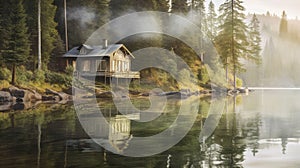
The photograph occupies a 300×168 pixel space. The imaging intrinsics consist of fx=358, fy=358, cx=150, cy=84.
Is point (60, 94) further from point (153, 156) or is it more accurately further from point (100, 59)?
point (153, 156)

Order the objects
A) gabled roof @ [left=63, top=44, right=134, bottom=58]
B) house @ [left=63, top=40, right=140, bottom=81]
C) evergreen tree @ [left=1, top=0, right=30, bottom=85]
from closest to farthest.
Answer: evergreen tree @ [left=1, top=0, right=30, bottom=85], house @ [left=63, top=40, right=140, bottom=81], gabled roof @ [left=63, top=44, right=134, bottom=58]

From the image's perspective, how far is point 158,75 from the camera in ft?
170

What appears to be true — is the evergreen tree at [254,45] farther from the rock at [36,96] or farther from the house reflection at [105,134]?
the house reflection at [105,134]

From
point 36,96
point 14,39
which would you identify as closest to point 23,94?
point 36,96

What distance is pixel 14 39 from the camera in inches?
1427

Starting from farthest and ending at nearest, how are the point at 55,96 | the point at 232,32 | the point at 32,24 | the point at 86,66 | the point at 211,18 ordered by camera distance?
the point at 211,18
the point at 232,32
the point at 86,66
the point at 32,24
the point at 55,96

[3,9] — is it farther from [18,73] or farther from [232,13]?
[232,13]

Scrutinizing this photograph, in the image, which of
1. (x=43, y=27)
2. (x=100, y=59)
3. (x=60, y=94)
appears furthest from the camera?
(x=100, y=59)

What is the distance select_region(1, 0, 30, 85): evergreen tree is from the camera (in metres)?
35.5

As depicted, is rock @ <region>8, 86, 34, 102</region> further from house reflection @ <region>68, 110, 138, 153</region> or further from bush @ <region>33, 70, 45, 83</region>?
house reflection @ <region>68, 110, 138, 153</region>

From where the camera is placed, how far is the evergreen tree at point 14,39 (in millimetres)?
35531

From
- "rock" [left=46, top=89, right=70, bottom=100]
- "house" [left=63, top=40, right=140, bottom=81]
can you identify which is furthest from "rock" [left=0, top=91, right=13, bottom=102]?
"house" [left=63, top=40, right=140, bottom=81]

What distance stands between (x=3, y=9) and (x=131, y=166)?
35029 millimetres

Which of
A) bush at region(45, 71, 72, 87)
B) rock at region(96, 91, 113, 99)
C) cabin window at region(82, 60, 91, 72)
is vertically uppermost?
cabin window at region(82, 60, 91, 72)
